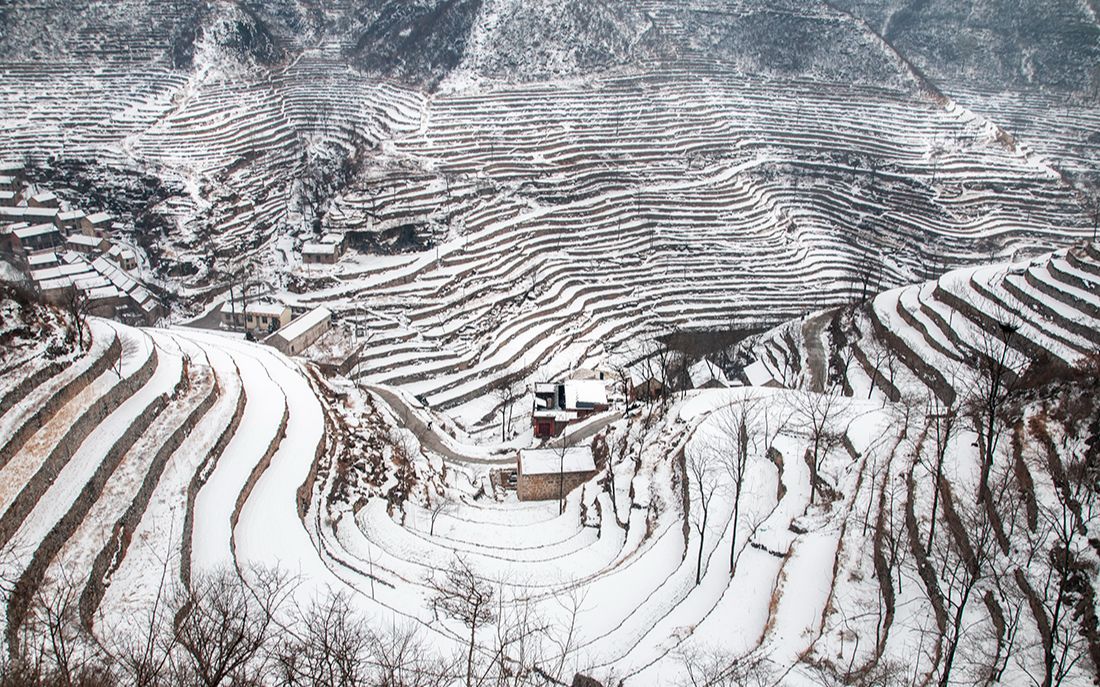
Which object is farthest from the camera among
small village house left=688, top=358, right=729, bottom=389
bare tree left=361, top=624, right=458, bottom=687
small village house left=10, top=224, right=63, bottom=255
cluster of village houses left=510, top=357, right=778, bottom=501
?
small village house left=10, top=224, right=63, bottom=255

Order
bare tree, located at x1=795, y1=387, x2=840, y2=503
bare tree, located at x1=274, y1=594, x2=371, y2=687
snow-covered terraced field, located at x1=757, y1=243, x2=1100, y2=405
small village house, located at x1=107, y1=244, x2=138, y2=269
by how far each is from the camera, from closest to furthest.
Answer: bare tree, located at x1=274, y1=594, x2=371, y2=687 → bare tree, located at x1=795, y1=387, x2=840, y2=503 → snow-covered terraced field, located at x1=757, y1=243, x2=1100, y2=405 → small village house, located at x1=107, y1=244, x2=138, y2=269

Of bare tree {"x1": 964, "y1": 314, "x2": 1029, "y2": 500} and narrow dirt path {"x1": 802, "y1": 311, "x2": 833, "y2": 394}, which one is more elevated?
bare tree {"x1": 964, "y1": 314, "x2": 1029, "y2": 500}

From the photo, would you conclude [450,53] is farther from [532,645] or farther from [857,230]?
[532,645]

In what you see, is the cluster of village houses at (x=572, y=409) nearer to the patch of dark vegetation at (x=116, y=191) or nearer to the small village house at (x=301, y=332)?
the small village house at (x=301, y=332)

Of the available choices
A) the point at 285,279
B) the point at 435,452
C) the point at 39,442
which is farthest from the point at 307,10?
the point at 39,442

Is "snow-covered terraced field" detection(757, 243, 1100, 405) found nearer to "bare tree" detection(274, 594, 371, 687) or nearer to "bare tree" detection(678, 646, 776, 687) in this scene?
"bare tree" detection(678, 646, 776, 687)

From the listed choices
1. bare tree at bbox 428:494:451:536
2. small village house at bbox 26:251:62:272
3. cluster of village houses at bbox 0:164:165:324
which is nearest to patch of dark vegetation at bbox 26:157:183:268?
cluster of village houses at bbox 0:164:165:324

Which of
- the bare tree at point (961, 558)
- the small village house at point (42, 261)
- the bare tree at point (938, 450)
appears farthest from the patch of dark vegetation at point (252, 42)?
the bare tree at point (961, 558)

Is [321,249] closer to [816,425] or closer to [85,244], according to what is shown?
[85,244]
